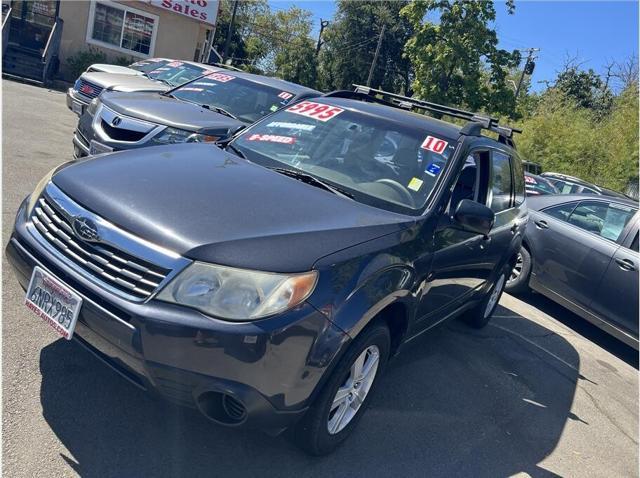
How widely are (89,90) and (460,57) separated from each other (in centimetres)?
1987

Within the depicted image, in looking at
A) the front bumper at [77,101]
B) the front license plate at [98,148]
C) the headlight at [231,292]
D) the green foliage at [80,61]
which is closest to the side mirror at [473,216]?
the headlight at [231,292]

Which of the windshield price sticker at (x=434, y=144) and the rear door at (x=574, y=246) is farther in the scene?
the rear door at (x=574, y=246)

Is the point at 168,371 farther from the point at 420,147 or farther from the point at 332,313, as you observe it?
the point at 420,147

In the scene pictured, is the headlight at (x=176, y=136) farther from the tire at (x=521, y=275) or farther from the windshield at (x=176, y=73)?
the tire at (x=521, y=275)

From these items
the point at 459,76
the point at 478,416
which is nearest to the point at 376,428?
the point at 478,416

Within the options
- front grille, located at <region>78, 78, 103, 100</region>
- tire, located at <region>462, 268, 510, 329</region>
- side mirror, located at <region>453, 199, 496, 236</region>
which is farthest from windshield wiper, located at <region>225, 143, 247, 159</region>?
front grille, located at <region>78, 78, 103, 100</region>

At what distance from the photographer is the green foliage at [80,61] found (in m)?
17.7

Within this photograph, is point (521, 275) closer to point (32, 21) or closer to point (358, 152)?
point (358, 152)

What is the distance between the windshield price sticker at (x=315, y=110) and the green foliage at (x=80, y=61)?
616 inches

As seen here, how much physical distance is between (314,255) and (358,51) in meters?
42.3

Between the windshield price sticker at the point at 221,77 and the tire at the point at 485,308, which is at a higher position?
the windshield price sticker at the point at 221,77

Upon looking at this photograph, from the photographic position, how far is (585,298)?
245 inches

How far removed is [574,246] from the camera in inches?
252

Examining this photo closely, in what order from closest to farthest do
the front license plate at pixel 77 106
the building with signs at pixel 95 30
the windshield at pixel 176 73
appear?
1. the front license plate at pixel 77 106
2. the windshield at pixel 176 73
3. the building with signs at pixel 95 30
